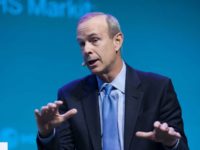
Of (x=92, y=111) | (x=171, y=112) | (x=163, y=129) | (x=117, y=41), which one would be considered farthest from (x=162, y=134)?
(x=117, y=41)

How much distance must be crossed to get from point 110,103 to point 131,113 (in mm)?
85

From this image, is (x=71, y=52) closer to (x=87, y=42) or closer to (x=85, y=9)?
(x=85, y=9)

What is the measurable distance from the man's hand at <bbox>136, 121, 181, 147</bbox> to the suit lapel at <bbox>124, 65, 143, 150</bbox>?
8.1 inches

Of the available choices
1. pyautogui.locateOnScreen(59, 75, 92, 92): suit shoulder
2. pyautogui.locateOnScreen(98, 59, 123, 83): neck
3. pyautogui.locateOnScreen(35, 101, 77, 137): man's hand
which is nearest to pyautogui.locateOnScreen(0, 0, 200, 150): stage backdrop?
pyautogui.locateOnScreen(59, 75, 92, 92): suit shoulder

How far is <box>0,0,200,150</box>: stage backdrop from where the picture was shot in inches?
92.4

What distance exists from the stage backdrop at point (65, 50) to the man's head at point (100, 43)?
2.05 ft

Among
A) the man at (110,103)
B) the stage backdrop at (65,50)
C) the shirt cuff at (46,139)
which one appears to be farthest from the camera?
the stage backdrop at (65,50)

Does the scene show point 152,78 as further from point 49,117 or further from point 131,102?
point 49,117

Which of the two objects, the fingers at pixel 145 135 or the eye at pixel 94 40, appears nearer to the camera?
the fingers at pixel 145 135

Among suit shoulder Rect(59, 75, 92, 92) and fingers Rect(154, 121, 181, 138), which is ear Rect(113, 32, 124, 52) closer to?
suit shoulder Rect(59, 75, 92, 92)

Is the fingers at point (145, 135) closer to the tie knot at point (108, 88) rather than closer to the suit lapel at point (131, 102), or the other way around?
the suit lapel at point (131, 102)

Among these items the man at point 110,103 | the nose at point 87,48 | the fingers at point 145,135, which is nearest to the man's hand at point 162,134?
the fingers at point 145,135

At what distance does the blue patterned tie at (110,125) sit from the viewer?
1.73 meters

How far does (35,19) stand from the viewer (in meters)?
2.40
